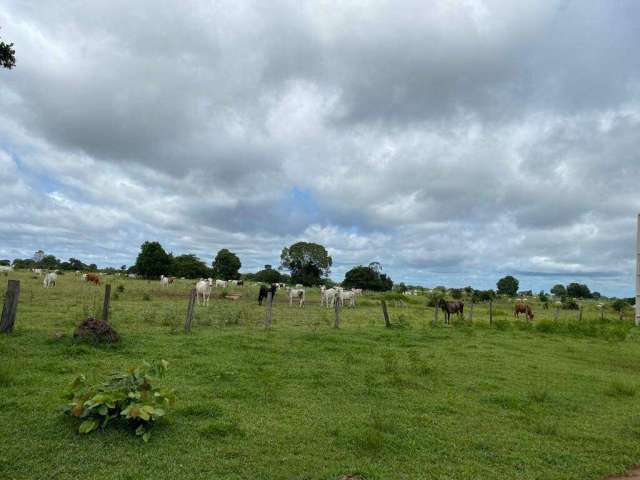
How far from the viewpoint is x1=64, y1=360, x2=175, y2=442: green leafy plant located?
7.48m

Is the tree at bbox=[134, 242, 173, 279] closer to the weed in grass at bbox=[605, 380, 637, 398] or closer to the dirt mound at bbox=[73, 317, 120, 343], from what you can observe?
the dirt mound at bbox=[73, 317, 120, 343]

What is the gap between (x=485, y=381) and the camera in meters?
13.0

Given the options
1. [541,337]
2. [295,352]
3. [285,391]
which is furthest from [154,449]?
[541,337]

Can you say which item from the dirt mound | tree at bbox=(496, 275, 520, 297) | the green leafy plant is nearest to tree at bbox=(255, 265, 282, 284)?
tree at bbox=(496, 275, 520, 297)

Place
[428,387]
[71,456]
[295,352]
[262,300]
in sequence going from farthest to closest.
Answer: [262,300]
[295,352]
[428,387]
[71,456]

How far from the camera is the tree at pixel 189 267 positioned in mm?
98312

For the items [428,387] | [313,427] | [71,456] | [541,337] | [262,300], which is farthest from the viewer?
[262,300]

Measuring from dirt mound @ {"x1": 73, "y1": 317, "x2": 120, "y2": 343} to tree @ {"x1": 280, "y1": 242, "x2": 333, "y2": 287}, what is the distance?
88909 mm

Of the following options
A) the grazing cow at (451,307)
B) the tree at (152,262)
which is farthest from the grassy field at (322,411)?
the tree at (152,262)

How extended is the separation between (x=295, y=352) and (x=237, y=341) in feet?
7.21

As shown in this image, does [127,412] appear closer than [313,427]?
Yes

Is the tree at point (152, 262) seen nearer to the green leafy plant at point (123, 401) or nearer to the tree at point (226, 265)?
the tree at point (226, 265)

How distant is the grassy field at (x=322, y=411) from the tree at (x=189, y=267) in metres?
82.5

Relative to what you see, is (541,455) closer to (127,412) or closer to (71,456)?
(127,412)
